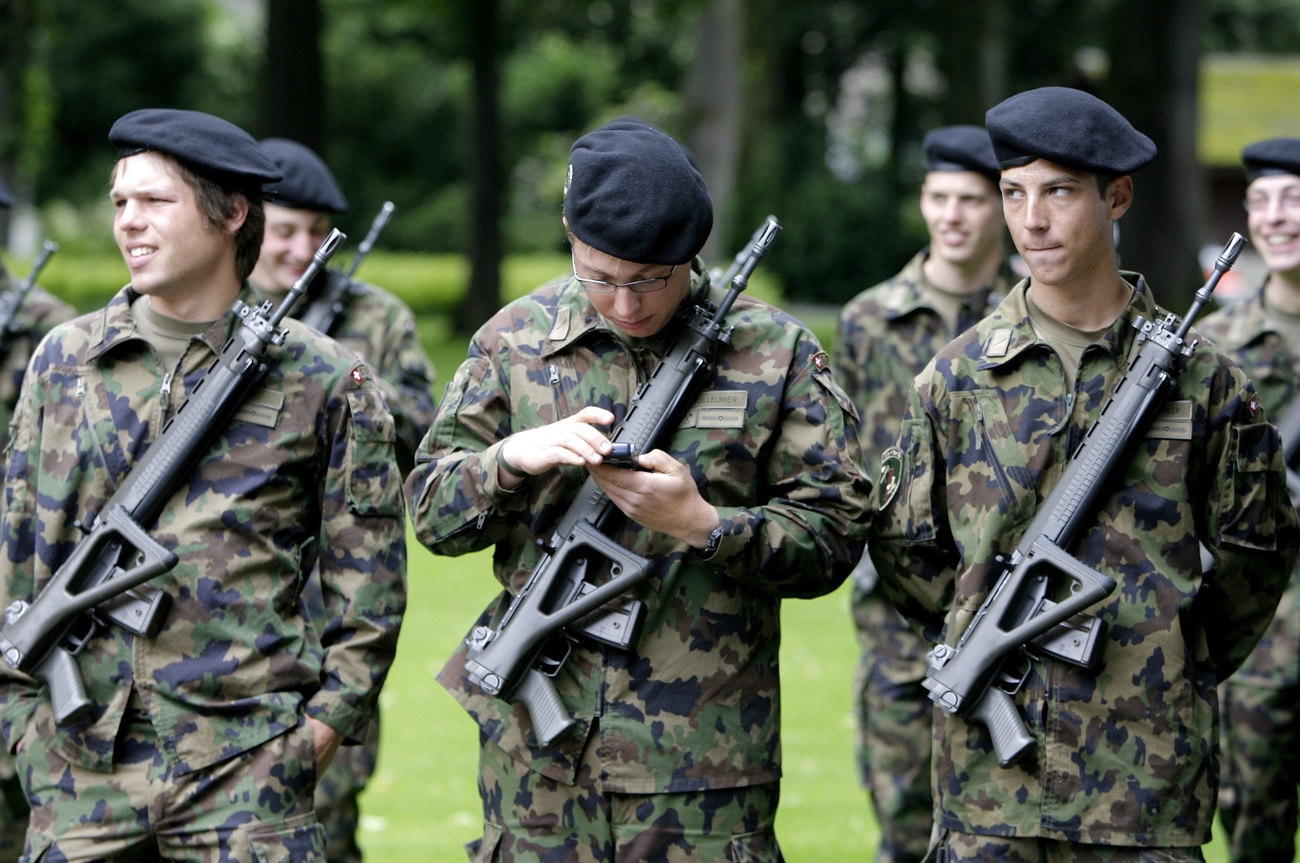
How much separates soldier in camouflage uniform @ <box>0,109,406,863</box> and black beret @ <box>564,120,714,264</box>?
0.77m

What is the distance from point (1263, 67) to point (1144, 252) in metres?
26.5

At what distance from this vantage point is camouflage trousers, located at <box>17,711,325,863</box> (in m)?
4.01

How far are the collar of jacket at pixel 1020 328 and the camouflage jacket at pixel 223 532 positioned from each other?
4.85 ft

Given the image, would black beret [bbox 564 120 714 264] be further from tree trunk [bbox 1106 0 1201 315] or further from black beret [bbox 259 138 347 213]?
tree trunk [bbox 1106 0 1201 315]

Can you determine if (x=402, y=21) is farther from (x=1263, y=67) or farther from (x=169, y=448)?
(x=169, y=448)

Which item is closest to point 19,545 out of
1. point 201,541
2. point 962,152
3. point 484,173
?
point 201,541

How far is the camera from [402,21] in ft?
124

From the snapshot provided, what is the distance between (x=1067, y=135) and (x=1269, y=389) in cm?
282

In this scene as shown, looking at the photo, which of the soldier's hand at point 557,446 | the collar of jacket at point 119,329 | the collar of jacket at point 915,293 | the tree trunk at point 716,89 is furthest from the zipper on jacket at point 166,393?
the tree trunk at point 716,89

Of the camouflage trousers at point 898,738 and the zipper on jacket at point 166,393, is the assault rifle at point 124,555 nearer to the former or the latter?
the zipper on jacket at point 166,393

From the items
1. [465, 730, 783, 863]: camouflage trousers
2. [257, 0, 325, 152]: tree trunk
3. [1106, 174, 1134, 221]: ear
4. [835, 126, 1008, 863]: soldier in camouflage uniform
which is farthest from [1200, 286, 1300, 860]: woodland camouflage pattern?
[257, 0, 325, 152]: tree trunk

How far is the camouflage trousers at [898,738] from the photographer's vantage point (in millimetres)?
6461

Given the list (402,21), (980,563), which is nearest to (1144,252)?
(980,563)

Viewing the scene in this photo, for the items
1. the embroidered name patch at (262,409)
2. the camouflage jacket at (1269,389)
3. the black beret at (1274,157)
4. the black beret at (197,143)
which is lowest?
the camouflage jacket at (1269,389)
